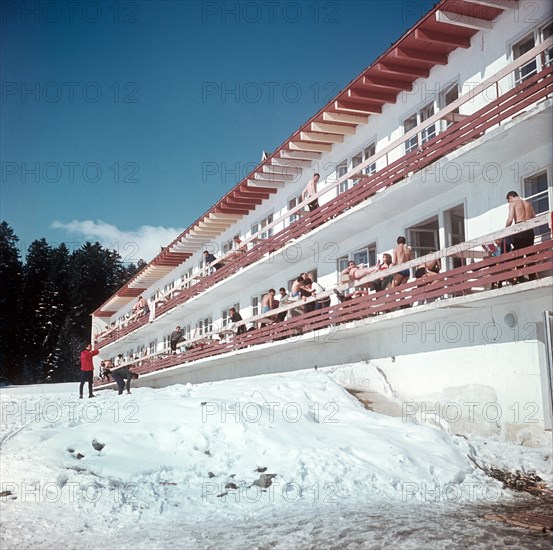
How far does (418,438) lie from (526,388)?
220cm

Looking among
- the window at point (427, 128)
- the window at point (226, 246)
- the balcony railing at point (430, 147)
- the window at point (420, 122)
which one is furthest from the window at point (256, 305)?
the window at point (427, 128)

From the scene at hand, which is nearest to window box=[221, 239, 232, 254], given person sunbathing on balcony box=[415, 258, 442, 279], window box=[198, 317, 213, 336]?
window box=[198, 317, 213, 336]

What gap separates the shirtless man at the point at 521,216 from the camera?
11641 mm

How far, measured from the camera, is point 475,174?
14117mm

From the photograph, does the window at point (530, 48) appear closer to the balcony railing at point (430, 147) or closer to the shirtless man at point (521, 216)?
the balcony railing at point (430, 147)

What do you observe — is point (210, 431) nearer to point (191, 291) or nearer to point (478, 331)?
point (478, 331)

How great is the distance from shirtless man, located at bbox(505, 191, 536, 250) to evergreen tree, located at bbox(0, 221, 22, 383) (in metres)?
61.2

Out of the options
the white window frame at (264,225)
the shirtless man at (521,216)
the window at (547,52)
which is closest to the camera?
the shirtless man at (521,216)

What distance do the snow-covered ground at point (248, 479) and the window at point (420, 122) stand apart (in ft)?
23.5

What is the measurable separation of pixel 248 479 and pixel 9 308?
6537cm

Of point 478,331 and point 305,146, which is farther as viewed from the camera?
point 305,146

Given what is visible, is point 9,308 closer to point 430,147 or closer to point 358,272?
point 358,272

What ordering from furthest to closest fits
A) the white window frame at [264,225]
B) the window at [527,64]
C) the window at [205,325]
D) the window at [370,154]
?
1. the window at [205,325]
2. the white window frame at [264,225]
3. the window at [370,154]
4. the window at [527,64]

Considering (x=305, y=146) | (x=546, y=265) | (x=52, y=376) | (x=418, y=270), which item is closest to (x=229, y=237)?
(x=305, y=146)
